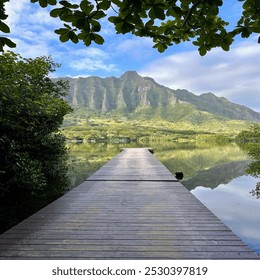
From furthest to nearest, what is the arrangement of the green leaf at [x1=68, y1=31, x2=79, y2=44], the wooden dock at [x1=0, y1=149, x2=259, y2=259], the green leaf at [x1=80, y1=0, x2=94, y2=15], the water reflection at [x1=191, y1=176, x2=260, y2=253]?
the water reflection at [x1=191, y1=176, x2=260, y2=253]
the wooden dock at [x1=0, y1=149, x2=259, y2=259]
the green leaf at [x1=68, y1=31, x2=79, y2=44]
the green leaf at [x1=80, y1=0, x2=94, y2=15]

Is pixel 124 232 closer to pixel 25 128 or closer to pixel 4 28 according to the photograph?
pixel 4 28

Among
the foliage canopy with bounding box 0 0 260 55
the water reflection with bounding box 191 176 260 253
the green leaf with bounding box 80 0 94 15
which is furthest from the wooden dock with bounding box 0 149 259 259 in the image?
the water reflection with bounding box 191 176 260 253

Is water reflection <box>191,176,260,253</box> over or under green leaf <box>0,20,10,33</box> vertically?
under

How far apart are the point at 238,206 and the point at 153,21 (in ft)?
Result: 48.7

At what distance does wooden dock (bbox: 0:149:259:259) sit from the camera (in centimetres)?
388

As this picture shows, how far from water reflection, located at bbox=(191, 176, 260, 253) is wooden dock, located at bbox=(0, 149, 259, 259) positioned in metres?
5.08

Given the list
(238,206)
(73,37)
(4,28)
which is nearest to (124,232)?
(73,37)

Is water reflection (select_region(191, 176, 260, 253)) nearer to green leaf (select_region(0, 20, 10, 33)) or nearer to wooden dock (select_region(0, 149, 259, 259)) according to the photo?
wooden dock (select_region(0, 149, 259, 259))

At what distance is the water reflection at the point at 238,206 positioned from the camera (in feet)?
36.1

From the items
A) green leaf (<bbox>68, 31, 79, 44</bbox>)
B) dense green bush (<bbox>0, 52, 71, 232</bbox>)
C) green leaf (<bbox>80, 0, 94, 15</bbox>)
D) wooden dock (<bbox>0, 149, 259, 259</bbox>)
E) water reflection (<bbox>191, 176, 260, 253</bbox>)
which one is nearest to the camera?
green leaf (<bbox>80, 0, 94, 15</bbox>)

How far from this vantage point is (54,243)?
A: 4234 millimetres
